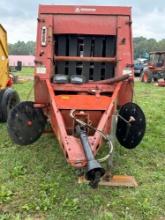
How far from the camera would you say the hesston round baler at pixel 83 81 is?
5.10 metres

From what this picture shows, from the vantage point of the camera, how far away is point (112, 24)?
253 inches

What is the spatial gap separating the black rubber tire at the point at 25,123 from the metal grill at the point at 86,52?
1.17m

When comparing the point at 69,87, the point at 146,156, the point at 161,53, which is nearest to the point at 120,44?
the point at 69,87

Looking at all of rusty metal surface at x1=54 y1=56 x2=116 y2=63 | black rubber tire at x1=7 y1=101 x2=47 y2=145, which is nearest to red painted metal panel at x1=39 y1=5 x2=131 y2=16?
rusty metal surface at x1=54 y1=56 x2=116 y2=63

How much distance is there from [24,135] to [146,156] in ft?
6.31

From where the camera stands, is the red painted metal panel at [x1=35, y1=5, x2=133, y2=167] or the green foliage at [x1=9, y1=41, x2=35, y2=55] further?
the green foliage at [x1=9, y1=41, x2=35, y2=55]

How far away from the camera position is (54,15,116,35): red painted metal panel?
644cm

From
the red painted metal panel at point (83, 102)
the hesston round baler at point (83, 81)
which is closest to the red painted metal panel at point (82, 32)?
the hesston round baler at point (83, 81)

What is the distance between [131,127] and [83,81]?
1.10 meters

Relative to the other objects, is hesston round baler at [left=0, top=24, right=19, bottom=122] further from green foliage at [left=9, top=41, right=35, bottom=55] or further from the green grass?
green foliage at [left=9, top=41, right=35, bottom=55]

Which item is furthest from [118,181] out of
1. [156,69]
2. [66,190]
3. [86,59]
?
[156,69]

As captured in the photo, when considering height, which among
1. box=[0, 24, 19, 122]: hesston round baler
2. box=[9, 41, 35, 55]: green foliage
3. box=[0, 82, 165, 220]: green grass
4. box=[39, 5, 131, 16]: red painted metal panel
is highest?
box=[9, 41, 35, 55]: green foliage

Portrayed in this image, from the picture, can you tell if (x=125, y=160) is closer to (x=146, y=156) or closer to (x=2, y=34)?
(x=146, y=156)

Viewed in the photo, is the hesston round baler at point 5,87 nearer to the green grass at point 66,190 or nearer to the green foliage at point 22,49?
the green grass at point 66,190
